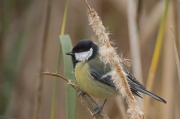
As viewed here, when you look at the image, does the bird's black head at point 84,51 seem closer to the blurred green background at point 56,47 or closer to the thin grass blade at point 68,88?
the blurred green background at point 56,47

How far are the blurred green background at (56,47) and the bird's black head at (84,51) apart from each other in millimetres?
128

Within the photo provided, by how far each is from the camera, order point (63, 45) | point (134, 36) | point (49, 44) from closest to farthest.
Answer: point (63, 45) → point (134, 36) → point (49, 44)

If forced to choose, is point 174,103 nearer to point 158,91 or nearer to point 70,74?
point 158,91

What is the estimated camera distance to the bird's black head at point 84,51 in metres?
1.20

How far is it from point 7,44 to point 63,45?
59 centimetres

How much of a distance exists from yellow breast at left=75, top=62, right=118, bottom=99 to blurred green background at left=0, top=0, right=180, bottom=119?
124mm

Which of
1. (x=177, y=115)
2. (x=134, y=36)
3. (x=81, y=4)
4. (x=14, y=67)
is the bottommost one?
(x=177, y=115)

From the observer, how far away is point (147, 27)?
1.33 metres

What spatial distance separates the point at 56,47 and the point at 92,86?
0.41 m

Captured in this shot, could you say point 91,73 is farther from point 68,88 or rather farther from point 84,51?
point 68,88

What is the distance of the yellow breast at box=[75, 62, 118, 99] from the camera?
3.73 feet

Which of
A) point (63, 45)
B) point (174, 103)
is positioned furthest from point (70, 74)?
point (174, 103)

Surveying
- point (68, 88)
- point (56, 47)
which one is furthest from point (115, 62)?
point (56, 47)

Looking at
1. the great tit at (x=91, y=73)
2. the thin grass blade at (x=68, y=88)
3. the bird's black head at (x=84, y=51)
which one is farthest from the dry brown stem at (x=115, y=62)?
the bird's black head at (x=84, y=51)
